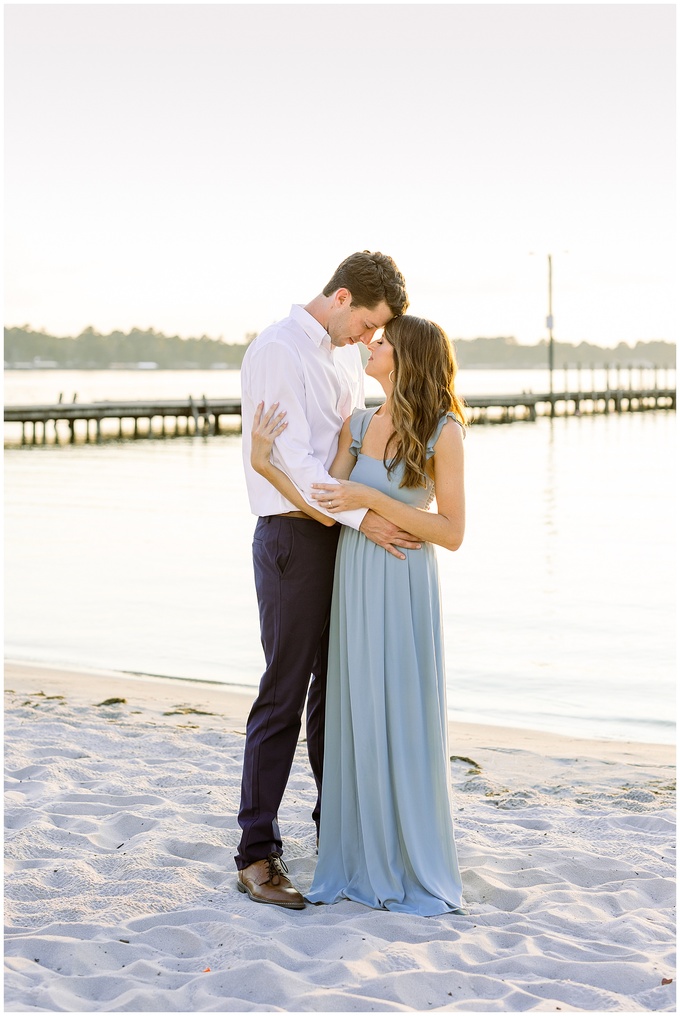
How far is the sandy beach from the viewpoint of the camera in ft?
9.13

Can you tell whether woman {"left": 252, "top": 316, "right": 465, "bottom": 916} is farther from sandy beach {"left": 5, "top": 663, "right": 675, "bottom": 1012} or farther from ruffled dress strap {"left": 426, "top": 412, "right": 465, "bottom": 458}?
sandy beach {"left": 5, "top": 663, "right": 675, "bottom": 1012}

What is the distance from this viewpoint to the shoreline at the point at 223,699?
6074mm

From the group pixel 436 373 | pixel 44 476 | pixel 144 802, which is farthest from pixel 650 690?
pixel 44 476

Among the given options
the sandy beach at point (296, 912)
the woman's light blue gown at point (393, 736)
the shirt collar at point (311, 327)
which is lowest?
the sandy beach at point (296, 912)

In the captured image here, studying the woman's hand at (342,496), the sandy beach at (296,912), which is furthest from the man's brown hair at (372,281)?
the sandy beach at (296,912)

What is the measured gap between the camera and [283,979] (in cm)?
280

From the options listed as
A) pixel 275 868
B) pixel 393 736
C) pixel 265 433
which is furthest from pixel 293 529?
pixel 275 868

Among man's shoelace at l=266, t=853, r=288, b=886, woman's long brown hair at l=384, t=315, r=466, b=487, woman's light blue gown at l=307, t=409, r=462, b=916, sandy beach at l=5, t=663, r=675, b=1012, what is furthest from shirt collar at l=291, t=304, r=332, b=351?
sandy beach at l=5, t=663, r=675, b=1012

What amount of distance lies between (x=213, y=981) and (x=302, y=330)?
2.01 meters

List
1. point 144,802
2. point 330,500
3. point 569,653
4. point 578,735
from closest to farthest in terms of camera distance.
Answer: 1. point 330,500
2. point 144,802
3. point 578,735
4. point 569,653

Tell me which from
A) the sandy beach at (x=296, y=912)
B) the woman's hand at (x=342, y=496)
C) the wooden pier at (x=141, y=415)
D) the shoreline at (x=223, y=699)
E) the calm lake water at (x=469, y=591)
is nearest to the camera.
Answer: the sandy beach at (x=296, y=912)

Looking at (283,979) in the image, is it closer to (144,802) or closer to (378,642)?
(378,642)

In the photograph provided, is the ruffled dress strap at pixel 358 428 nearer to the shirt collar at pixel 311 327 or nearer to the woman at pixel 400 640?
the woman at pixel 400 640

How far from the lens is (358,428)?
352 cm
